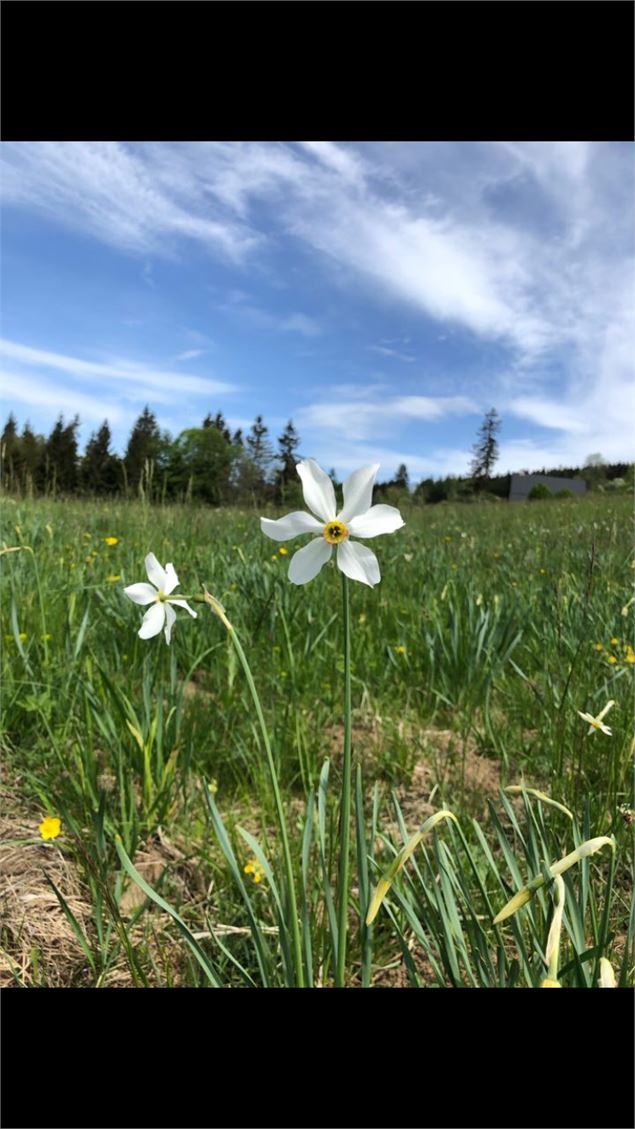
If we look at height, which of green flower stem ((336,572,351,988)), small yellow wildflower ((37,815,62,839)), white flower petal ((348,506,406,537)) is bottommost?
small yellow wildflower ((37,815,62,839))

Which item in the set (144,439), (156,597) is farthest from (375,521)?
(144,439)

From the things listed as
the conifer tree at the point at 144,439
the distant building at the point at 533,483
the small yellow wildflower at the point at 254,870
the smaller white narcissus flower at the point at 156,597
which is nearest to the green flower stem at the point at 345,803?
the smaller white narcissus flower at the point at 156,597

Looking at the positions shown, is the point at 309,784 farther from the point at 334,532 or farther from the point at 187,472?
the point at 187,472

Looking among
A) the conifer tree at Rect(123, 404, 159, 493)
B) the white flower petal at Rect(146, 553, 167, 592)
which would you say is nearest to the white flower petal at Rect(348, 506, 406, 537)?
the white flower petal at Rect(146, 553, 167, 592)

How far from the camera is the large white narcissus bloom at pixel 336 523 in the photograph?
82 centimetres

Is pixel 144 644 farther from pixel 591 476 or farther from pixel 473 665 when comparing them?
pixel 591 476

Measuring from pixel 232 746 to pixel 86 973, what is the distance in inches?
34.4

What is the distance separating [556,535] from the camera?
684cm

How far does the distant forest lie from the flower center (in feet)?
0.90

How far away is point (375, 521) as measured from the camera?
83cm

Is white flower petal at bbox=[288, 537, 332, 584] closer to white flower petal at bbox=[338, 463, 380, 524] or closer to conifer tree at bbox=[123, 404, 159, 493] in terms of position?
white flower petal at bbox=[338, 463, 380, 524]

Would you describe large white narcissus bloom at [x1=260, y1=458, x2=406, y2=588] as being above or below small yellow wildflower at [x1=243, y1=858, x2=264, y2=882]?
above

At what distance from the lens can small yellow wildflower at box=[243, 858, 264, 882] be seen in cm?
151

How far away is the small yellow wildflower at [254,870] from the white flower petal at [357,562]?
1032 mm
